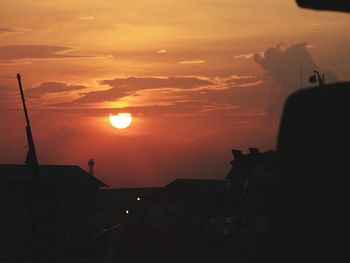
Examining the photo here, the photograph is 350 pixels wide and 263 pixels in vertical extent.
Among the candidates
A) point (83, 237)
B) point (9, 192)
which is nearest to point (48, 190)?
point (9, 192)

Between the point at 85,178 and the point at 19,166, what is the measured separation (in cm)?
841

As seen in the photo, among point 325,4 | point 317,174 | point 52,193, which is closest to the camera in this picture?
point 317,174

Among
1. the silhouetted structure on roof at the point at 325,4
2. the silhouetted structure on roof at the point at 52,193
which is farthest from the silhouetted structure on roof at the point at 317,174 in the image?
the silhouetted structure on roof at the point at 52,193

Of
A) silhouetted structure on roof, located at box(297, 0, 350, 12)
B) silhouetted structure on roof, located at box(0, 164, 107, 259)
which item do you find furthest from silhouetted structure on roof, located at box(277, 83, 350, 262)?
silhouetted structure on roof, located at box(0, 164, 107, 259)

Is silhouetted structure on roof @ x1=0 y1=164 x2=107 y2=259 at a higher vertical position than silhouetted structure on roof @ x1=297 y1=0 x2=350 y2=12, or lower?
lower

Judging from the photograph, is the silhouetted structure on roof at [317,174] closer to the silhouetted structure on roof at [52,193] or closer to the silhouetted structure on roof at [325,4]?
the silhouetted structure on roof at [325,4]

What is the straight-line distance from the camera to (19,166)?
10050 cm

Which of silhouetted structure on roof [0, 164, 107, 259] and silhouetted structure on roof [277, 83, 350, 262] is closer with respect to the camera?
silhouetted structure on roof [277, 83, 350, 262]

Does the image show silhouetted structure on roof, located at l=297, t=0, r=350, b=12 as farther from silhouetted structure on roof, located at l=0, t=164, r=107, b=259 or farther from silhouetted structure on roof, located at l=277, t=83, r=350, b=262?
silhouetted structure on roof, located at l=0, t=164, r=107, b=259

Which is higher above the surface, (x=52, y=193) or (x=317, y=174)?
(x=317, y=174)

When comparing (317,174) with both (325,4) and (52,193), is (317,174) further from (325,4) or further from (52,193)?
(52,193)

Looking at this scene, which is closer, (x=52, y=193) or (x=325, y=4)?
(x=325, y=4)

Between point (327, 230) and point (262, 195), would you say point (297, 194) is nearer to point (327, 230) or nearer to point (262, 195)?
point (327, 230)

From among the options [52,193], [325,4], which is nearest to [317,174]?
[325,4]
